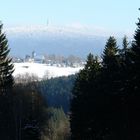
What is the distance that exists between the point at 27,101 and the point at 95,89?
17088 millimetres

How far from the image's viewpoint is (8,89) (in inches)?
2315

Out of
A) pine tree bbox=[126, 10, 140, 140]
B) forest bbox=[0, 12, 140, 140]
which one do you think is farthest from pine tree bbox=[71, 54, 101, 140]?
pine tree bbox=[126, 10, 140, 140]

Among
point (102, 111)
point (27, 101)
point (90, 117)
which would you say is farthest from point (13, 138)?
point (102, 111)

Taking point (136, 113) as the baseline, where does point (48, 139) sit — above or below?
below

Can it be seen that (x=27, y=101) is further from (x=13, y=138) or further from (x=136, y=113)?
(x=136, y=113)

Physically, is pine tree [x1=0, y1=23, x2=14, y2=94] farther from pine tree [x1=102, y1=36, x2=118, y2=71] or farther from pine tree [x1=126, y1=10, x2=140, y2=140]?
pine tree [x1=126, y1=10, x2=140, y2=140]

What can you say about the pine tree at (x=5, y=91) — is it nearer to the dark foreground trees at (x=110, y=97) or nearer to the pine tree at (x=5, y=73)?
the pine tree at (x=5, y=73)

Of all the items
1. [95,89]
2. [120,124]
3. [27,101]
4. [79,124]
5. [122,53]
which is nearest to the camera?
[120,124]

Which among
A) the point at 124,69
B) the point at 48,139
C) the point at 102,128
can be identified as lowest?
the point at 48,139

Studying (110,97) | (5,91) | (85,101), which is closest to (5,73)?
(5,91)

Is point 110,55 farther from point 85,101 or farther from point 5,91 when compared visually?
point 5,91

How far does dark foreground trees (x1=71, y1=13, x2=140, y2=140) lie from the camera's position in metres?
35.3

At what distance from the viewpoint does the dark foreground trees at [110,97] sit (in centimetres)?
3533

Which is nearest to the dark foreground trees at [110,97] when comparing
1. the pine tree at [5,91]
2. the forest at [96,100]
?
the forest at [96,100]
